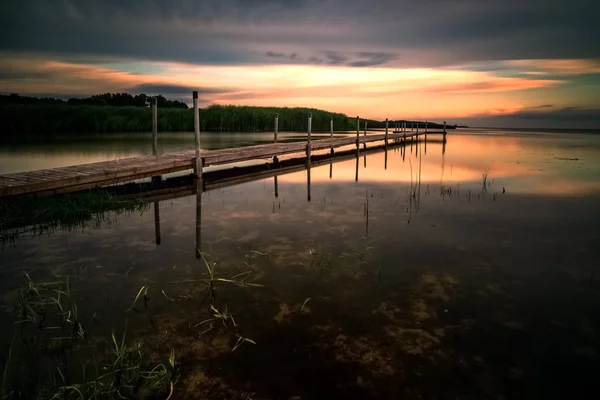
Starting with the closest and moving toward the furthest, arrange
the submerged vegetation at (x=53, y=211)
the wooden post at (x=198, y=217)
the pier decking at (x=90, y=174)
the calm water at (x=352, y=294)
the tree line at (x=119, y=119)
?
the calm water at (x=352, y=294) < the wooden post at (x=198, y=217) < the submerged vegetation at (x=53, y=211) < the pier decking at (x=90, y=174) < the tree line at (x=119, y=119)

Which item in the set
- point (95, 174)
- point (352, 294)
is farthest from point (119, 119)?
point (352, 294)

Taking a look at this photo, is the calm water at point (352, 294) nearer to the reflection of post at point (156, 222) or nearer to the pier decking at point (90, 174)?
the reflection of post at point (156, 222)

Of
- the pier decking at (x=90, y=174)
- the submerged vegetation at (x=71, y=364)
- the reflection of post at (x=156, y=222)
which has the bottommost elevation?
the submerged vegetation at (x=71, y=364)

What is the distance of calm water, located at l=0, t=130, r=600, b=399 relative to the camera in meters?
3.12

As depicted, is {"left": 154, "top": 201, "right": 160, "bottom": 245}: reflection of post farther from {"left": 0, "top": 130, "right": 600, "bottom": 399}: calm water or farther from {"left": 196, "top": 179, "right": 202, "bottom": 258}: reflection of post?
{"left": 196, "top": 179, "right": 202, "bottom": 258}: reflection of post

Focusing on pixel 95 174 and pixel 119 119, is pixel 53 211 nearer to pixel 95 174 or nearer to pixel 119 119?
pixel 95 174

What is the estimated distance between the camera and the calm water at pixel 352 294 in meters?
3.12

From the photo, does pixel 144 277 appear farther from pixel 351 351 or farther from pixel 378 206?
pixel 378 206

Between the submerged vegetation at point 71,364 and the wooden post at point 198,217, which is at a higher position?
the wooden post at point 198,217

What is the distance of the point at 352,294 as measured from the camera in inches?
182

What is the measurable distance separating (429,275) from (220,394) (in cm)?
344

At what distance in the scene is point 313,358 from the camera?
3336mm

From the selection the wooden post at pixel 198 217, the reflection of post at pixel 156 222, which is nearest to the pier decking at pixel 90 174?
the wooden post at pixel 198 217

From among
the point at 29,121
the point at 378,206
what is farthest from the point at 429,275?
the point at 29,121
